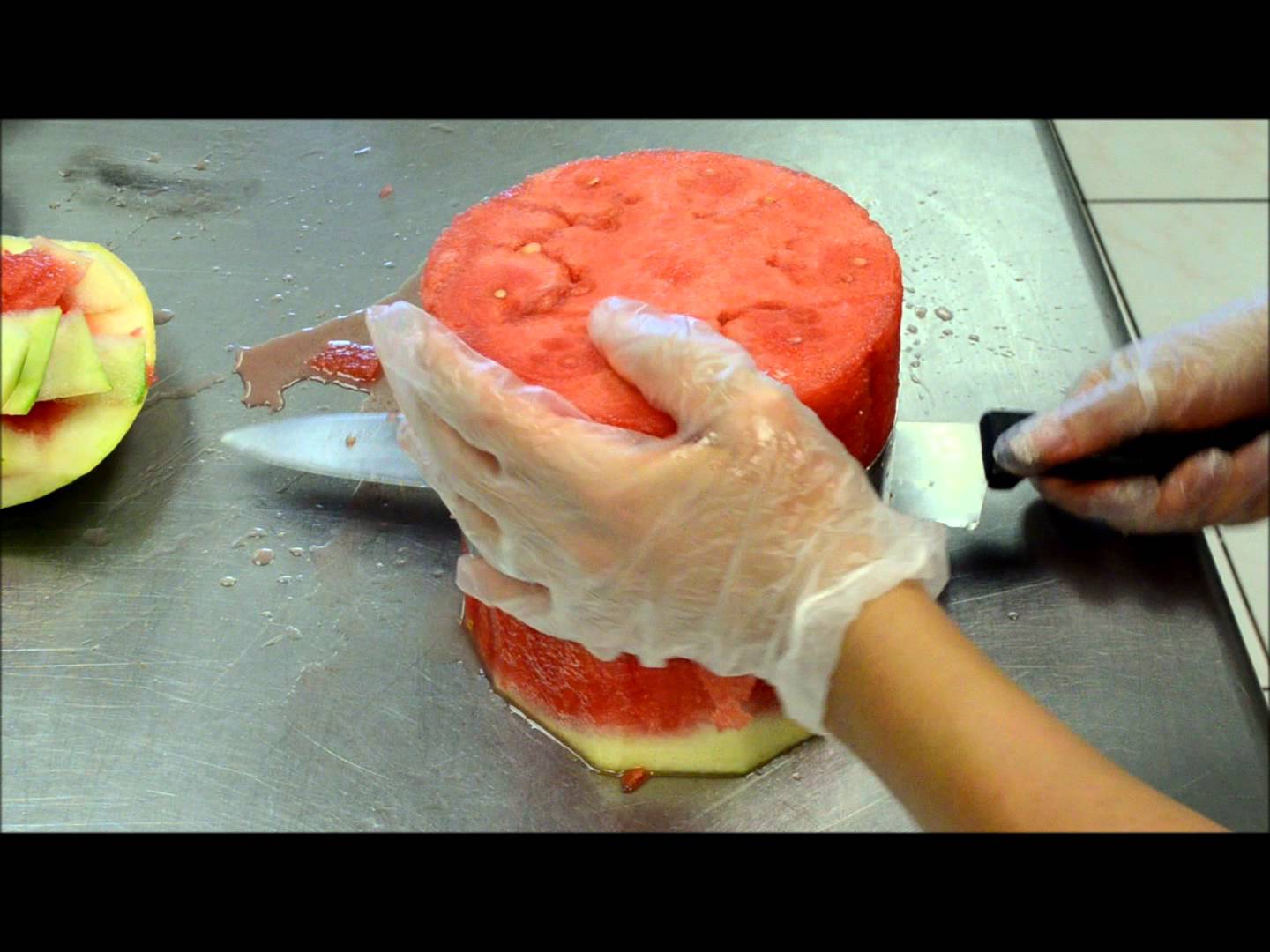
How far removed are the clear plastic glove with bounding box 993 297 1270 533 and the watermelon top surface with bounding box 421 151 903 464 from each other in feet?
0.57

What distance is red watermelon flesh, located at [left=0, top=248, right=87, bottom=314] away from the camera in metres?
1.38

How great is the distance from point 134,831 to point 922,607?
795 mm

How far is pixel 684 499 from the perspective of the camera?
1013mm

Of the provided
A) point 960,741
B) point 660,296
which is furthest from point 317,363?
point 960,741

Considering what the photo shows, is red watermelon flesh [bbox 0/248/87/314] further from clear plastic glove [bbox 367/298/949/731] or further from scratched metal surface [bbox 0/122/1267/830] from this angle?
clear plastic glove [bbox 367/298/949/731]

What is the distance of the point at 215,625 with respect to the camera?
4.36ft

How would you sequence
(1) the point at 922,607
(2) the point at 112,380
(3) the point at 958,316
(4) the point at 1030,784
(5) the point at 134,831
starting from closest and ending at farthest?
(4) the point at 1030,784 < (1) the point at 922,607 < (5) the point at 134,831 < (2) the point at 112,380 < (3) the point at 958,316

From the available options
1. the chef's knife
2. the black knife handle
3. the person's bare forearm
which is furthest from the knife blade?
the black knife handle

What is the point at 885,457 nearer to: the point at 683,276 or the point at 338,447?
the point at 683,276

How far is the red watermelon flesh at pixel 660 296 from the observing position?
1104mm

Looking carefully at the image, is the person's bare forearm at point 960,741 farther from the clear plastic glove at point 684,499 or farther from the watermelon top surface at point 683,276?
the watermelon top surface at point 683,276

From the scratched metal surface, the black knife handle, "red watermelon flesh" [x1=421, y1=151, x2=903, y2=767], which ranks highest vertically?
"red watermelon flesh" [x1=421, y1=151, x2=903, y2=767]

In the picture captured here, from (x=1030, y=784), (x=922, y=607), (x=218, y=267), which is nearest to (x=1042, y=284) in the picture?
(x=922, y=607)

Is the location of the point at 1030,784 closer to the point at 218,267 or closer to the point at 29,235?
the point at 218,267
